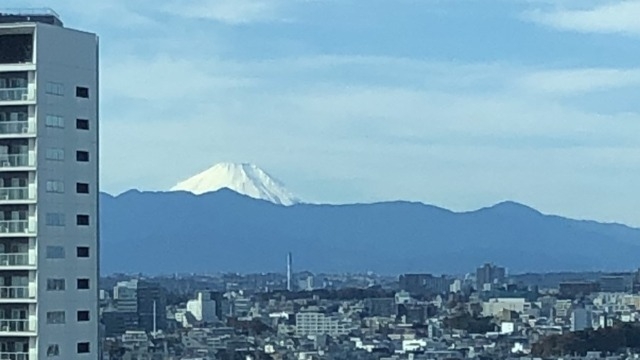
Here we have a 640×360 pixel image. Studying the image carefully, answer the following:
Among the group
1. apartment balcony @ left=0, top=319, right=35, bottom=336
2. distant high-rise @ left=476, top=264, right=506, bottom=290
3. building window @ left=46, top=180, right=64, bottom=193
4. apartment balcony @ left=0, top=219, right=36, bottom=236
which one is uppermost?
distant high-rise @ left=476, top=264, right=506, bottom=290

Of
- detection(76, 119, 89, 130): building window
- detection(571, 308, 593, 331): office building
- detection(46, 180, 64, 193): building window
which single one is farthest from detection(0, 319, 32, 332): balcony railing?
detection(571, 308, 593, 331): office building

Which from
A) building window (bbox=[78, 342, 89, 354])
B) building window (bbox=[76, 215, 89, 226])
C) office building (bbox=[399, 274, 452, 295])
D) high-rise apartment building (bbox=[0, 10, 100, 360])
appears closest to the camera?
high-rise apartment building (bbox=[0, 10, 100, 360])

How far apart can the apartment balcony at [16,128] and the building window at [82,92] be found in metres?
0.53

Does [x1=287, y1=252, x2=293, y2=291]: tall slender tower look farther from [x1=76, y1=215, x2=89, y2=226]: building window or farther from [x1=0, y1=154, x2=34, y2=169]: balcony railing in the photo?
[x1=0, y1=154, x2=34, y2=169]: balcony railing

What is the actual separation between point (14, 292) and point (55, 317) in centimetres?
40

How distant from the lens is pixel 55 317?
13.0 metres

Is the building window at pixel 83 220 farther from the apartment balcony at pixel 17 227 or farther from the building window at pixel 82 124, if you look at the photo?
the building window at pixel 82 124

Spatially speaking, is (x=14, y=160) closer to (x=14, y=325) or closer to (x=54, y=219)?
(x=54, y=219)

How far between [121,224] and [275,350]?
262ft

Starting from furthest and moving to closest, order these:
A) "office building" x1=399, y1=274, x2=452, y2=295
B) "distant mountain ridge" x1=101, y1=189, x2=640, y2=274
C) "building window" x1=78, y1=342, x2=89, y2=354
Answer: "distant mountain ridge" x1=101, y1=189, x2=640, y2=274
"office building" x1=399, y1=274, x2=452, y2=295
"building window" x1=78, y1=342, x2=89, y2=354

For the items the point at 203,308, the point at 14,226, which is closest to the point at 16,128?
the point at 14,226

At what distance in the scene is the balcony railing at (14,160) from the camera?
1302 centimetres

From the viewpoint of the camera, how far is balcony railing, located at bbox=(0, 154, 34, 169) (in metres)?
13.0

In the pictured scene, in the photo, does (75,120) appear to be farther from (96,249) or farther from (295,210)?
(295,210)
